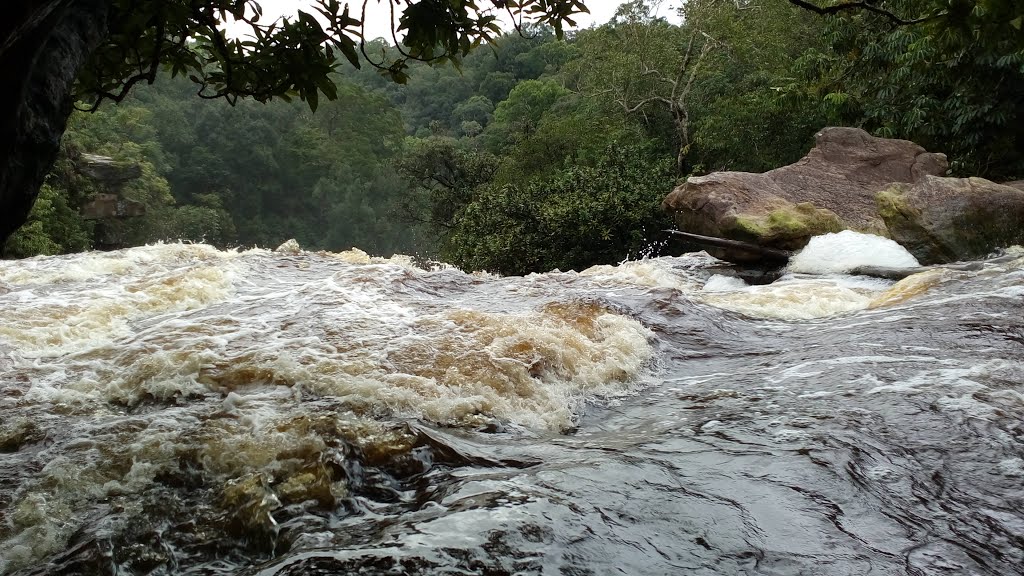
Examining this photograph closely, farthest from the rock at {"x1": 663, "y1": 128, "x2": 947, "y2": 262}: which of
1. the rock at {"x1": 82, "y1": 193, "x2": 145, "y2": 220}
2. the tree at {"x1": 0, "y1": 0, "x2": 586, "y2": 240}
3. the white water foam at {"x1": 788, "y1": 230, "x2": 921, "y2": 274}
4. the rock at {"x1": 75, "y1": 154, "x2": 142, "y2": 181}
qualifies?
the rock at {"x1": 75, "y1": 154, "x2": 142, "y2": 181}

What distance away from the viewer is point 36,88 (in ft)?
5.86

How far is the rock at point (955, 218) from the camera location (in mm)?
8070

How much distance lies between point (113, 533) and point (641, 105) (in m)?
17.1

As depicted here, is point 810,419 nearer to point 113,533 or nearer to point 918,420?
point 918,420

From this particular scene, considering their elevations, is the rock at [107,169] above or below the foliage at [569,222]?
below

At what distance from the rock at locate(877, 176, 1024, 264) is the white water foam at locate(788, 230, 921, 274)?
186 millimetres

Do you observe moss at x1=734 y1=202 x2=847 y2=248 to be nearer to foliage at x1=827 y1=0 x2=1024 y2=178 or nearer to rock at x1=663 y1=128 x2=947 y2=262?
rock at x1=663 y1=128 x2=947 y2=262

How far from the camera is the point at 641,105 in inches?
705

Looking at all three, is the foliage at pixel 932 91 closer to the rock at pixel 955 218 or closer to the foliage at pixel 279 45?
the rock at pixel 955 218

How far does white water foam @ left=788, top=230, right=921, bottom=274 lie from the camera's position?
858 centimetres

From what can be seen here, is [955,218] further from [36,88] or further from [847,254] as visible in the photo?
[36,88]

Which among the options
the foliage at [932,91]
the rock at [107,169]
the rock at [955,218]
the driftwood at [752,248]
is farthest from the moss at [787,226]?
the rock at [107,169]

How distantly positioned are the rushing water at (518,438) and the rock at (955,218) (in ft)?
8.51

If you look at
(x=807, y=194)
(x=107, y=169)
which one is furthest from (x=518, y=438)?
(x=107, y=169)
